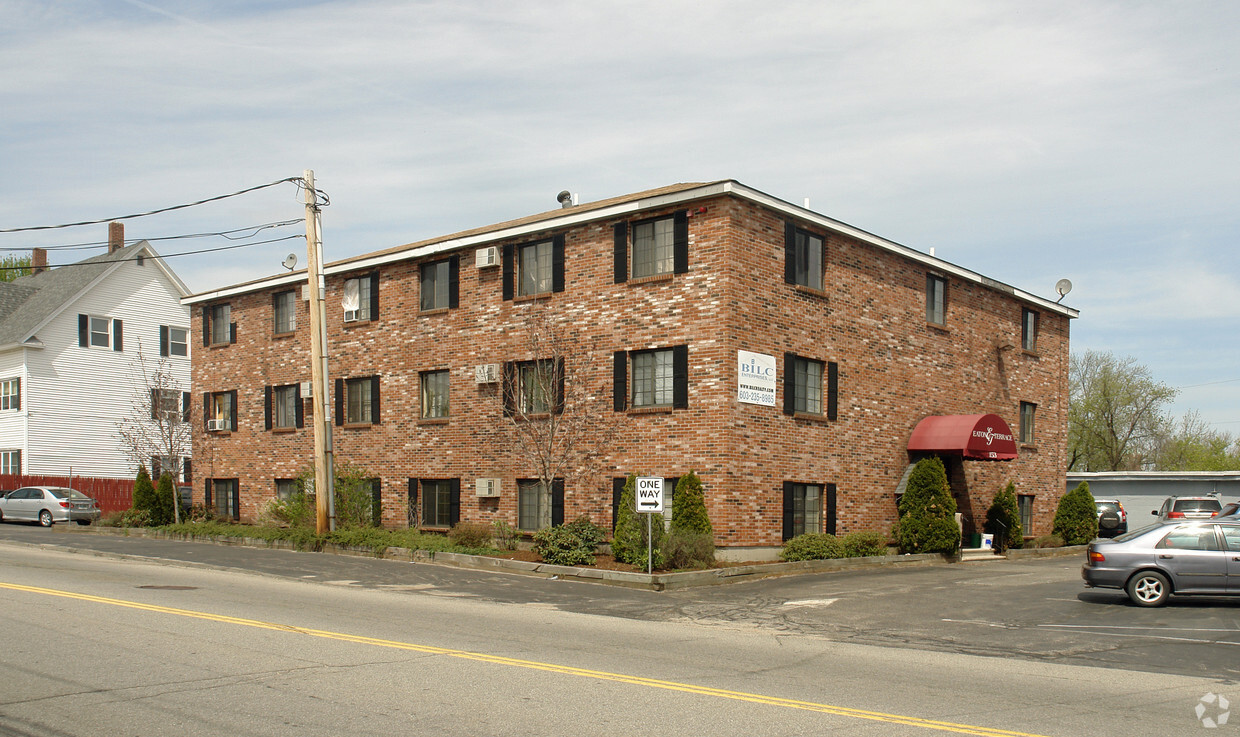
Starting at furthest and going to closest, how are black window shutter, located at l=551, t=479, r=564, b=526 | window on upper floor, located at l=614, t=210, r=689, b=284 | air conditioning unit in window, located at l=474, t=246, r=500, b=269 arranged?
air conditioning unit in window, located at l=474, t=246, r=500, b=269 → black window shutter, located at l=551, t=479, r=564, b=526 → window on upper floor, located at l=614, t=210, r=689, b=284

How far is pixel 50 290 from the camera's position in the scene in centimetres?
5094

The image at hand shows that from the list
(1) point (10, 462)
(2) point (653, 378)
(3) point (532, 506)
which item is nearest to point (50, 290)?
(1) point (10, 462)

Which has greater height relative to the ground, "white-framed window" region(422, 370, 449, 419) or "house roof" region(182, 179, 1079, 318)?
"house roof" region(182, 179, 1079, 318)

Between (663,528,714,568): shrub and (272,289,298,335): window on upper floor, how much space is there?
17.4 meters

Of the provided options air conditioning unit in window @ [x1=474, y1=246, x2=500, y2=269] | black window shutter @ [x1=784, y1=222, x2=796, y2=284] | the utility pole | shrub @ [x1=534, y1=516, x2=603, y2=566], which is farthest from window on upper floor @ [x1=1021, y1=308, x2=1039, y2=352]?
the utility pole

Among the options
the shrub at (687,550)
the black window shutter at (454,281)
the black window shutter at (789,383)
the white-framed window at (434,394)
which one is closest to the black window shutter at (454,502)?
the white-framed window at (434,394)

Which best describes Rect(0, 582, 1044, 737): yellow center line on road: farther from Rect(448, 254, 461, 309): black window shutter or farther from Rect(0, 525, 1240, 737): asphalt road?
Rect(448, 254, 461, 309): black window shutter

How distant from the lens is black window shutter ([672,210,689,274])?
77.9 ft

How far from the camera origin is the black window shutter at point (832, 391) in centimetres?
2572

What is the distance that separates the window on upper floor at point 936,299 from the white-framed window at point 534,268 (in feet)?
36.6

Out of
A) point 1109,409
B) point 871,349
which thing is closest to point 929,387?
point 871,349

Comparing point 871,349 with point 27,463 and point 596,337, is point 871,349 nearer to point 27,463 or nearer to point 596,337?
point 596,337

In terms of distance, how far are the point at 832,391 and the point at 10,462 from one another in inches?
1540

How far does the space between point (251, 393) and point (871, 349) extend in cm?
2050
